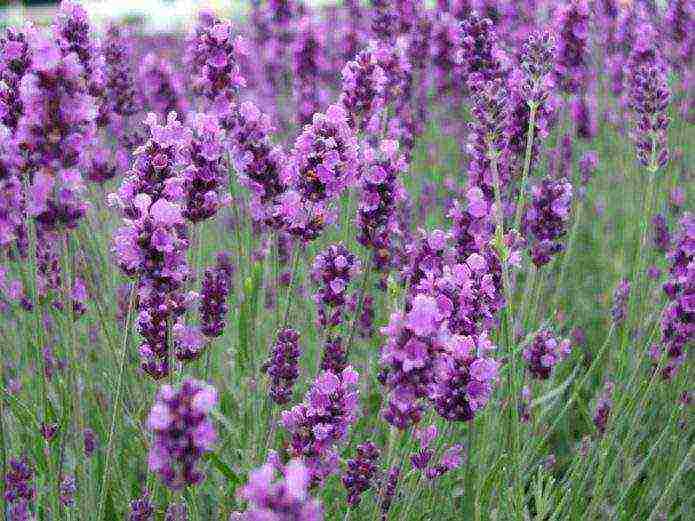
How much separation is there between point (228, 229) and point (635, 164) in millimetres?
2104

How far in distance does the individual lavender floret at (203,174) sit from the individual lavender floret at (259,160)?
15cm

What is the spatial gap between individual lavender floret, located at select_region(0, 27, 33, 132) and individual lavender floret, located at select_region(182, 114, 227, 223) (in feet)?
1.10

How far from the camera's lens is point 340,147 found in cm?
168

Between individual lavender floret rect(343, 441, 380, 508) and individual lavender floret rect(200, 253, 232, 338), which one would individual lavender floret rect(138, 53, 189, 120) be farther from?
individual lavender floret rect(343, 441, 380, 508)

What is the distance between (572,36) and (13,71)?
184cm

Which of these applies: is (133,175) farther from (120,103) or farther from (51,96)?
(120,103)

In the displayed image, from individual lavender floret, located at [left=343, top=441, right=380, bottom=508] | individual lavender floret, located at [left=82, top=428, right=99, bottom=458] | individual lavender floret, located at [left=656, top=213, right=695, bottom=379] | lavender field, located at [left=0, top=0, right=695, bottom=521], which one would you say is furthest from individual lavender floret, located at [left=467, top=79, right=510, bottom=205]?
individual lavender floret, located at [left=82, top=428, right=99, bottom=458]

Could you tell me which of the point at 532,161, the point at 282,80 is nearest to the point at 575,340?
the point at 532,161

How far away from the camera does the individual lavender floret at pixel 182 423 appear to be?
1.05 meters

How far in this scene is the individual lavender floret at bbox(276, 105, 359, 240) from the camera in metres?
Result: 1.66

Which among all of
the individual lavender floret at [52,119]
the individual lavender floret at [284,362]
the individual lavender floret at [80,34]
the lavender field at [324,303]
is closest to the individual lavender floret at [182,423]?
the lavender field at [324,303]

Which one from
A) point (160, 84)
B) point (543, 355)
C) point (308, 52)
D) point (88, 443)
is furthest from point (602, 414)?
point (160, 84)

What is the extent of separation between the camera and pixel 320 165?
166cm

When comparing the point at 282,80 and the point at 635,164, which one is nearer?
the point at 635,164
